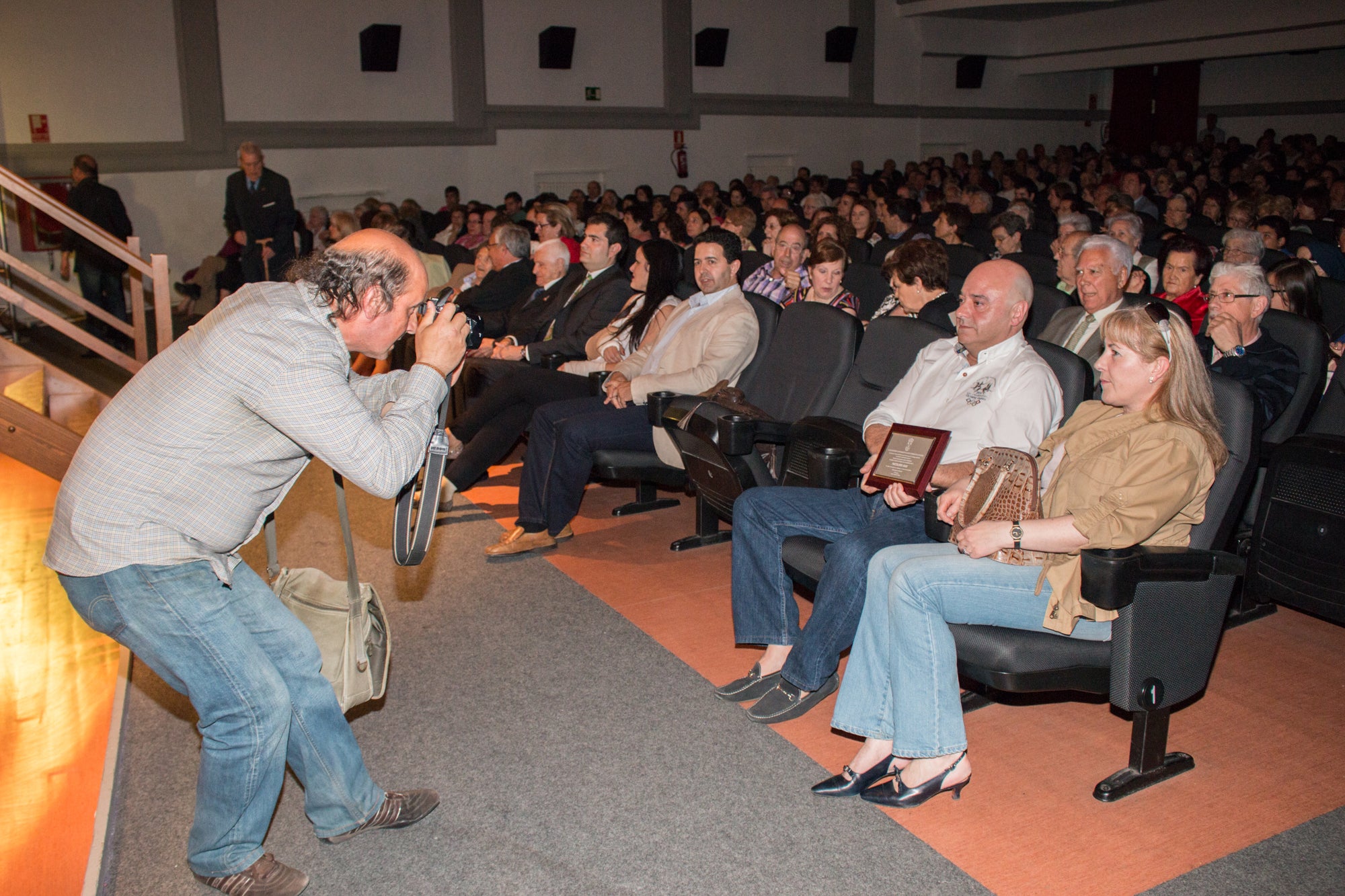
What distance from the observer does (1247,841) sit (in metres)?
2.10

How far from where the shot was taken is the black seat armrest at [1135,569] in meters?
2.05

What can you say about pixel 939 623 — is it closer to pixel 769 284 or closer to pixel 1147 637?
pixel 1147 637

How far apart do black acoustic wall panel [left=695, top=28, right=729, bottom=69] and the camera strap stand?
→ 12845 mm

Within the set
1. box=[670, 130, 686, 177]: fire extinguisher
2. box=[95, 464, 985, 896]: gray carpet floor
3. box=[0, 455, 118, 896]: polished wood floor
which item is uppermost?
box=[670, 130, 686, 177]: fire extinguisher

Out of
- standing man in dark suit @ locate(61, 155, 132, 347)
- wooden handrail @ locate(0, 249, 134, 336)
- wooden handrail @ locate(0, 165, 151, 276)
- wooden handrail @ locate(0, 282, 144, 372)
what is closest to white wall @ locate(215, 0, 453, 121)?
standing man in dark suit @ locate(61, 155, 132, 347)

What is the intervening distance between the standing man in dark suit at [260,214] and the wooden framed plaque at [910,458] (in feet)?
23.1

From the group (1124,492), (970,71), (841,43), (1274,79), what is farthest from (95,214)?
(1274,79)

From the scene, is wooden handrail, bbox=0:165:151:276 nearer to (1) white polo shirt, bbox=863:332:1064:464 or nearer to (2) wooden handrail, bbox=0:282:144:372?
(2) wooden handrail, bbox=0:282:144:372

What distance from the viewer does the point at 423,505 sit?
6.43 ft

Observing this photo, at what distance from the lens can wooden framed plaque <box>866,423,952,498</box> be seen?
8.14 feet

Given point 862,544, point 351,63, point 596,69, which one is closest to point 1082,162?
point 596,69

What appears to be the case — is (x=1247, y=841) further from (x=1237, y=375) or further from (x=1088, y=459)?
(x=1237, y=375)

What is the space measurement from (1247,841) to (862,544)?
0.97 metres

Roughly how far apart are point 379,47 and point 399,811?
10806mm
